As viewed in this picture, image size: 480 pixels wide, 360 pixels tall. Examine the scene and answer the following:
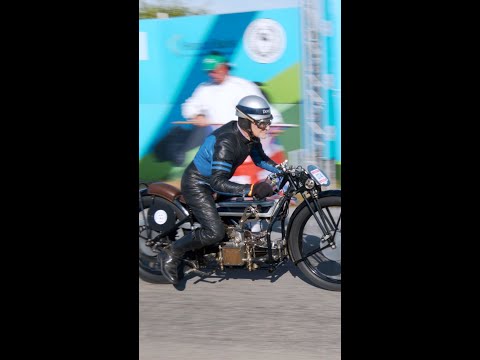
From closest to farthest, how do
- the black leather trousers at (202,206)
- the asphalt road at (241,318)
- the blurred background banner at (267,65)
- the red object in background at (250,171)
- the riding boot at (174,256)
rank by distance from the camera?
the asphalt road at (241,318) → the black leather trousers at (202,206) → the riding boot at (174,256) → the red object in background at (250,171) → the blurred background banner at (267,65)

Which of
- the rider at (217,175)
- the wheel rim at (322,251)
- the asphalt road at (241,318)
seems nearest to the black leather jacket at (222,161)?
the rider at (217,175)

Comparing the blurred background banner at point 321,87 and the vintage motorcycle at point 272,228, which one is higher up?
the blurred background banner at point 321,87

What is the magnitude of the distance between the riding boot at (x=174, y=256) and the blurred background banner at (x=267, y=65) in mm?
1775

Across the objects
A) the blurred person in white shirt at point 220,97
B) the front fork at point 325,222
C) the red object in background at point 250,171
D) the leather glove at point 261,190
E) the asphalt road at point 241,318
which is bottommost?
the asphalt road at point 241,318

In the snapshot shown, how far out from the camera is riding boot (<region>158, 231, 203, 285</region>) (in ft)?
20.2

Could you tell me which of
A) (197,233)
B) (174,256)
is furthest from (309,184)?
(174,256)

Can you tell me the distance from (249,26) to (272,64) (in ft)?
1.70

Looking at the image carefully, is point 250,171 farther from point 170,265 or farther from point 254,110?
point 170,265

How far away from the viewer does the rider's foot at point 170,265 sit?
6.23 m

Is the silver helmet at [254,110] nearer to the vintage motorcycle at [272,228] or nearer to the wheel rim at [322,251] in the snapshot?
the vintage motorcycle at [272,228]
